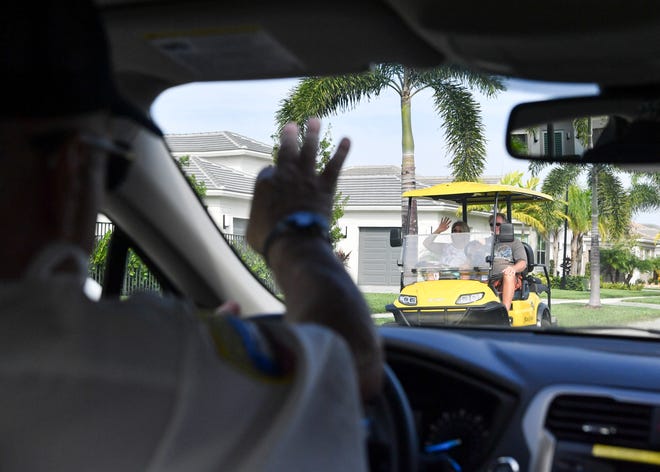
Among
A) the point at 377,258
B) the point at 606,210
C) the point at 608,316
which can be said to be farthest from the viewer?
the point at 606,210

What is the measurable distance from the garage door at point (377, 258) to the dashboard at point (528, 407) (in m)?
12.9

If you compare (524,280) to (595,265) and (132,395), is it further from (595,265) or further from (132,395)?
(595,265)

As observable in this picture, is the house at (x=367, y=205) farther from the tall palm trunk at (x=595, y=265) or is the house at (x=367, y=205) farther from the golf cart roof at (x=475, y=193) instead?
the tall palm trunk at (x=595, y=265)

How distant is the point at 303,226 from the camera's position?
1544 millimetres

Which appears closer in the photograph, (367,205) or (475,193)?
(475,193)

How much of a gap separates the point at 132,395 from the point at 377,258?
18705 mm

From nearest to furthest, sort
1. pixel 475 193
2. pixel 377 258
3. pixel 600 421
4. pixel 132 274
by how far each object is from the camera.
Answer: pixel 600 421
pixel 132 274
pixel 475 193
pixel 377 258

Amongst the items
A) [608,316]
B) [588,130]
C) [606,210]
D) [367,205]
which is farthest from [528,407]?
[606,210]

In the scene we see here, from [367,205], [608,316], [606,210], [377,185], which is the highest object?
[377,185]

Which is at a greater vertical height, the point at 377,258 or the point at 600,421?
the point at 377,258

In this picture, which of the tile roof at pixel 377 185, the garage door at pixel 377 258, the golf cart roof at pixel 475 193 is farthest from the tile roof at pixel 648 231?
the golf cart roof at pixel 475 193

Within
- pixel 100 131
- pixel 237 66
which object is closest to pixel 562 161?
pixel 237 66

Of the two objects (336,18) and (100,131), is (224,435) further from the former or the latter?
(336,18)

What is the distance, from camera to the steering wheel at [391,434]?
181 centimetres
